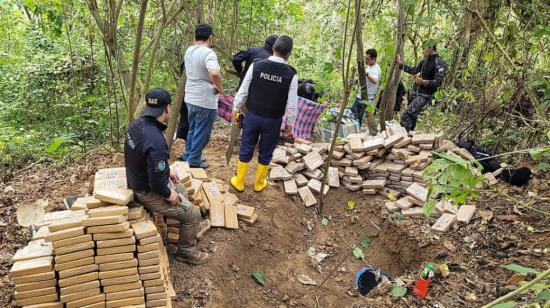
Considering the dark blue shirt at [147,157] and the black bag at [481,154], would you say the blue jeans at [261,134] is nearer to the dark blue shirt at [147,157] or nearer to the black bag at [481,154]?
the dark blue shirt at [147,157]

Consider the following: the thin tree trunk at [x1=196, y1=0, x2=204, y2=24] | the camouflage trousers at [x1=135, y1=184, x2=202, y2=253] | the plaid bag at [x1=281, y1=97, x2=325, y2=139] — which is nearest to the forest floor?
the camouflage trousers at [x1=135, y1=184, x2=202, y2=253]

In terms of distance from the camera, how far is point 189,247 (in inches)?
166

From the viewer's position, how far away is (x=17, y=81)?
8.24 metres

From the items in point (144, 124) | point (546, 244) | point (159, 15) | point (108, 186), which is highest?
point (159, 15)

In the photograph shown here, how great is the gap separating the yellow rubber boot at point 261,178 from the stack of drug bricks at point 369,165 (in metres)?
0.32

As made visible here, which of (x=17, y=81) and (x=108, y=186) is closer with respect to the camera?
(x=108, y=186)

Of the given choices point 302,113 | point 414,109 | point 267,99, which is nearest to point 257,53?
point 267,99

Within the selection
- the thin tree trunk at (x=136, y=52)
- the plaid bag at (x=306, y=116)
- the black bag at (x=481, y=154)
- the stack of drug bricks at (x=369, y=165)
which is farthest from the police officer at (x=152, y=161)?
the black bag at (x=481, y=154)

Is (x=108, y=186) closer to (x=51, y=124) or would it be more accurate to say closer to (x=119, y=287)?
(x=119, y=287)

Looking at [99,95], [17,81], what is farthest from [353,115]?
[17,81]

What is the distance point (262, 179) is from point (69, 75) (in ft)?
18.3

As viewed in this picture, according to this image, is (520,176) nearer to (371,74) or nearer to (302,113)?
(371,74)

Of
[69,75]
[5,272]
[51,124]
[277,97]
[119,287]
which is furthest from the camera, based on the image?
[69,75]

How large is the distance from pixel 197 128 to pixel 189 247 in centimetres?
210
